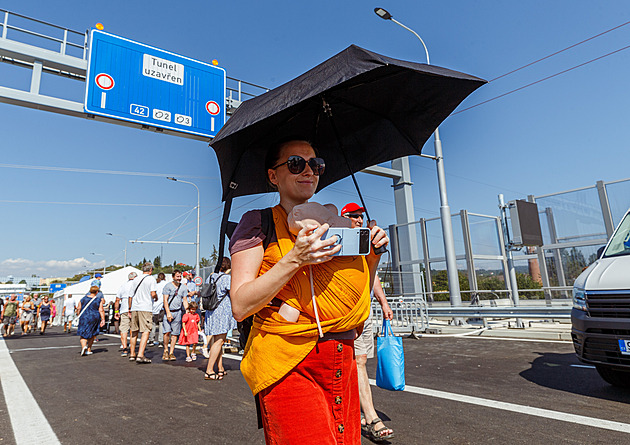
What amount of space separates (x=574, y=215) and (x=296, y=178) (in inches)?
480

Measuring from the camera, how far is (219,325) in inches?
262

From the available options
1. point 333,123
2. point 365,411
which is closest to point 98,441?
point 365,411

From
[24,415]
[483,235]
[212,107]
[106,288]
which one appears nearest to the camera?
[24,415]

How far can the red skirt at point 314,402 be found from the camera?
123 centimetres

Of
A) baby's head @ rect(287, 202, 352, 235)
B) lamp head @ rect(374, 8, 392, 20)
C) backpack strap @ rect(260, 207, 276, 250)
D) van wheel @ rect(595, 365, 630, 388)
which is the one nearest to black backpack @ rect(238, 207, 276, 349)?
backpack strap @ rect(260, 207, 276, 250)

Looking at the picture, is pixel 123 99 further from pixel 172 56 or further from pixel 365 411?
pixel 365 411

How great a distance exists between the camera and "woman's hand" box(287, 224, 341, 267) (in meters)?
1.16

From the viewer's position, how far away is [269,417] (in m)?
1.29

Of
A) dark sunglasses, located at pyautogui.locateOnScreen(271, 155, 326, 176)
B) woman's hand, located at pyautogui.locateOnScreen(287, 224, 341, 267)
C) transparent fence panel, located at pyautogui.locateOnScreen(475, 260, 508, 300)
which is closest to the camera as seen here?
woman's hand, located at pyautogui.locateOnScreen(287, 224, 341, 267)

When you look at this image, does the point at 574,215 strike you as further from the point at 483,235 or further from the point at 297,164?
the point at 297,164

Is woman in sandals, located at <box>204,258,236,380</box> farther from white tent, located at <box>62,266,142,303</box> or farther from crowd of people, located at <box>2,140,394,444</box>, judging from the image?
white tent, located at <box>62,266,142,303</box>

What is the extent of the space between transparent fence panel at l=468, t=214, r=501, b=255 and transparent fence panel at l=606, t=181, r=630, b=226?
3.17 metres

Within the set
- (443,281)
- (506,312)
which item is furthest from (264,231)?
(443,281)

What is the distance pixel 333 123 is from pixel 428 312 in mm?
9950
